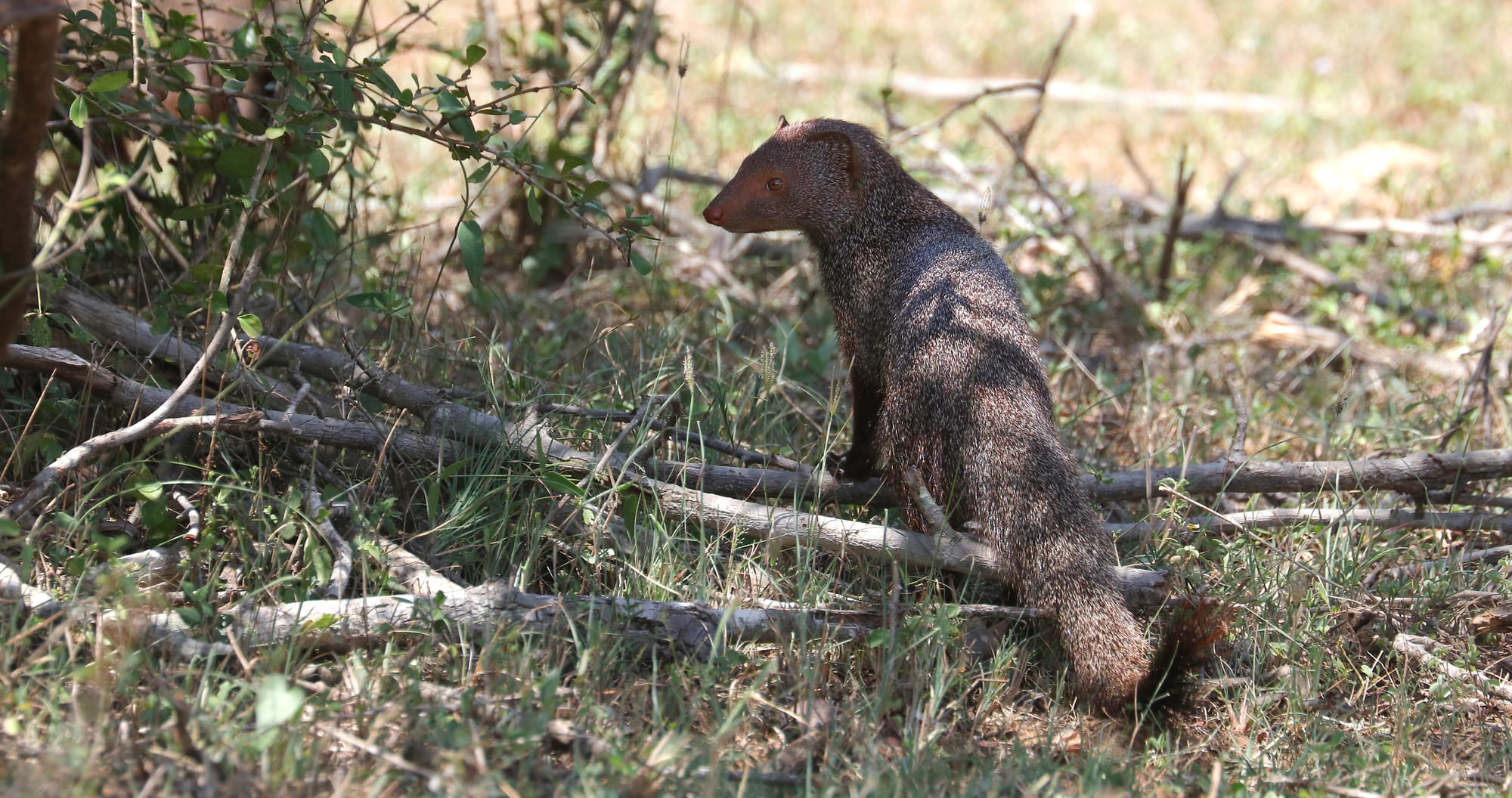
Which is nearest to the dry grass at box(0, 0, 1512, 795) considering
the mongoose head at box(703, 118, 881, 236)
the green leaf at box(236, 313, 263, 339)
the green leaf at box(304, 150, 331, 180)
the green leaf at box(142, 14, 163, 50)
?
the green leaf at box(236, 313, 263, 339)

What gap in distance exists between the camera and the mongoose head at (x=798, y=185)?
2.95m

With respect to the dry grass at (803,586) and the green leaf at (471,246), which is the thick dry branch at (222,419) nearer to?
the dry grass at (803,586)

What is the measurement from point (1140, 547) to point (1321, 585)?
1.29 feet

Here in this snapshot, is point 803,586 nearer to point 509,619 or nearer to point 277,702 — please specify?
point 509,619

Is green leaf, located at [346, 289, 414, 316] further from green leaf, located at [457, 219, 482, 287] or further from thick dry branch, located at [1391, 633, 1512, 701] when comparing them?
thick dry branch, located at [1391, 633, 1512, 701]

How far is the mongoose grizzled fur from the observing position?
2.33m

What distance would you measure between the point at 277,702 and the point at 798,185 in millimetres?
1765

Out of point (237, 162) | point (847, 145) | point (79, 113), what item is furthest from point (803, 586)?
point (79, 113)

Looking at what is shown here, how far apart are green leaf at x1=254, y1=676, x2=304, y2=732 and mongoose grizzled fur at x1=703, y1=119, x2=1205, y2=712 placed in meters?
1.37

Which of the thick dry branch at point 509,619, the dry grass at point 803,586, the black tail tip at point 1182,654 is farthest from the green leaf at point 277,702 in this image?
the black tail tip at point 1182,654

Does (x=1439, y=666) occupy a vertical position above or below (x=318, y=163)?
below

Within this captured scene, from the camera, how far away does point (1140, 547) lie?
8.98 feet

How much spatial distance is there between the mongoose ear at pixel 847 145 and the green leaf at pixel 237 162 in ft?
4.35

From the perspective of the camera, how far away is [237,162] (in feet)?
8.72
